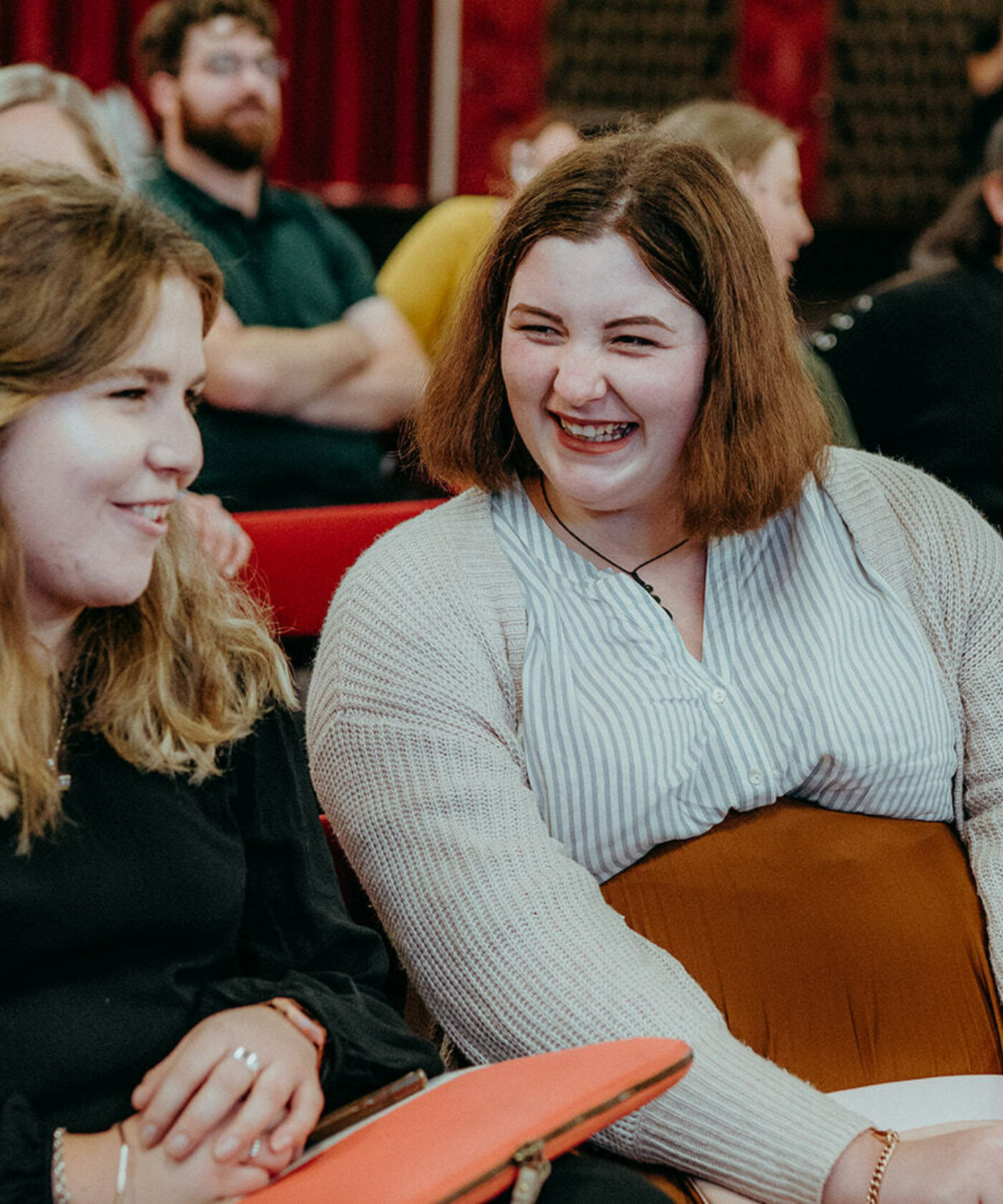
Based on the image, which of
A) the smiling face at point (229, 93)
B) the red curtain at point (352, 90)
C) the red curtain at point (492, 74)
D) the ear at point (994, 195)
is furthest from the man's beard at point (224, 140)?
the red curtain at point (492, 74)

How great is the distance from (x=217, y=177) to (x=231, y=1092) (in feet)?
8.51

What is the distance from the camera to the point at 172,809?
121 cm

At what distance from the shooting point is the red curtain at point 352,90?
6164 millimetres

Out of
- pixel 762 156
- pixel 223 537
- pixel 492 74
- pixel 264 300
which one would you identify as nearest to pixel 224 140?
pixel 264 300

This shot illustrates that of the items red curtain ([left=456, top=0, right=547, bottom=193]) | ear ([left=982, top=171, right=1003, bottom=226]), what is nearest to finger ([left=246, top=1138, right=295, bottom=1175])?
ear ([left=982, top=171, right=1003, bottom=226])

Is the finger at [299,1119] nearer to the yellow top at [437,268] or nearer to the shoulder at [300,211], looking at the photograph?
the shoulder at [300,211]

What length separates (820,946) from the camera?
4.97 ft

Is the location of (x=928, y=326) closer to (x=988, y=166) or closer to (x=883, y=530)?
(x=988, y=166)

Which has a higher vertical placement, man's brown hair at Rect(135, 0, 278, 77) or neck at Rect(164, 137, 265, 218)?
man's brown hair at Rect(135, 0, 278, 77)

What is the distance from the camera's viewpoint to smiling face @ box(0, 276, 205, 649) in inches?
44.1

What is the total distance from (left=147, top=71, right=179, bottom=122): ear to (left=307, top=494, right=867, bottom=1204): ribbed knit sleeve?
219 cm

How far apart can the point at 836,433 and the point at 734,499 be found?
0.95 metres

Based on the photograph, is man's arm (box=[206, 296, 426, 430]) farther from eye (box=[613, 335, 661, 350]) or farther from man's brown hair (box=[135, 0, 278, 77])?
eye (box=[613, 335, 661, 350])

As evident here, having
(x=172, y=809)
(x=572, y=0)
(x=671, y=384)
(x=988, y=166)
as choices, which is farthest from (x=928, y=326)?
(x=572, y=0)
